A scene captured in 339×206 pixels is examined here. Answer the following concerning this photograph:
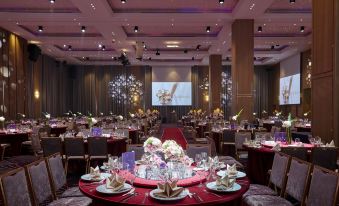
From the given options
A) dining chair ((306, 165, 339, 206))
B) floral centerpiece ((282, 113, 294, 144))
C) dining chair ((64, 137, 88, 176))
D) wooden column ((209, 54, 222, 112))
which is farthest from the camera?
wooden column ((209, 54, 222, 112))

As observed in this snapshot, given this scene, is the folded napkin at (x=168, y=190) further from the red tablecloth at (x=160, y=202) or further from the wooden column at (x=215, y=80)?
the wooden column at (x=215, y=80)

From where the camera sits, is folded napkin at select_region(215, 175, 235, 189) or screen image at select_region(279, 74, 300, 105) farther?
screen image at select_region(279, 74, 300, 105)

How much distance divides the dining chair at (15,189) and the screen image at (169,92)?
21932 millimetres

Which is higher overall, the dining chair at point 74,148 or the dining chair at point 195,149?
the dining chair at point 195,149

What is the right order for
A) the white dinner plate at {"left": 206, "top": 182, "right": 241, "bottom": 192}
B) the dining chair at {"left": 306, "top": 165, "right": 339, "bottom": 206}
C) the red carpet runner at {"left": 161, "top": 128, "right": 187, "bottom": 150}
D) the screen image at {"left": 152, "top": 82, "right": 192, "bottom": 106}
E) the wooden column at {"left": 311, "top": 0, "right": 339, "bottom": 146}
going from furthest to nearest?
the screen image at {"left": 152, "top": 82, "right": 192, "bottom": 106}
the red carpet runner at {"left": 161, "top": 128, "right": 187, "bottom": 150}
the wooden column at {"left": 311, "top": 0, "right": 339, "bottom": 146}
the white dinner plate at {"left": 206, "top": 182, "right": 241, "bottom": 192}
the dining chair at {"left": 306, "top": 165, "right": 339, "bottom": 206}

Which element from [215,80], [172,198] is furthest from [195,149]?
[215,80]

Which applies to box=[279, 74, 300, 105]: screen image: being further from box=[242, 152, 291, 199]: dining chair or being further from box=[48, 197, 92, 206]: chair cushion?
box=[48, 197, 92, 206]: chair cushion

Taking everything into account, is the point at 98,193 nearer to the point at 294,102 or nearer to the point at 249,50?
the point at 249,50

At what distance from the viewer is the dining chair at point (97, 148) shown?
263 inches

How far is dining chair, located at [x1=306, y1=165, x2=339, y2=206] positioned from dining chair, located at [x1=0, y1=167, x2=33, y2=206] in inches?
94.8

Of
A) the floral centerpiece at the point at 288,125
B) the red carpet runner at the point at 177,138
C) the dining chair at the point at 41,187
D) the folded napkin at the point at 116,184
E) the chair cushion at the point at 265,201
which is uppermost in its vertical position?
the floral centerpiece at the point at 288,125

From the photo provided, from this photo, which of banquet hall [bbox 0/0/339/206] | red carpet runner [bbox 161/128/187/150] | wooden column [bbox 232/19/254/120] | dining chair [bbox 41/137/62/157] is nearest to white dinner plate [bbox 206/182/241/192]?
banquet hall [bbox 0/0/339/206]

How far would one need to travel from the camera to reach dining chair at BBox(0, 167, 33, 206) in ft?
9.32

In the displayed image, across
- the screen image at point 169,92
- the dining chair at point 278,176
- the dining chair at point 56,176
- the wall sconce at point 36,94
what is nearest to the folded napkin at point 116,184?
the dining chair at point 56,176
